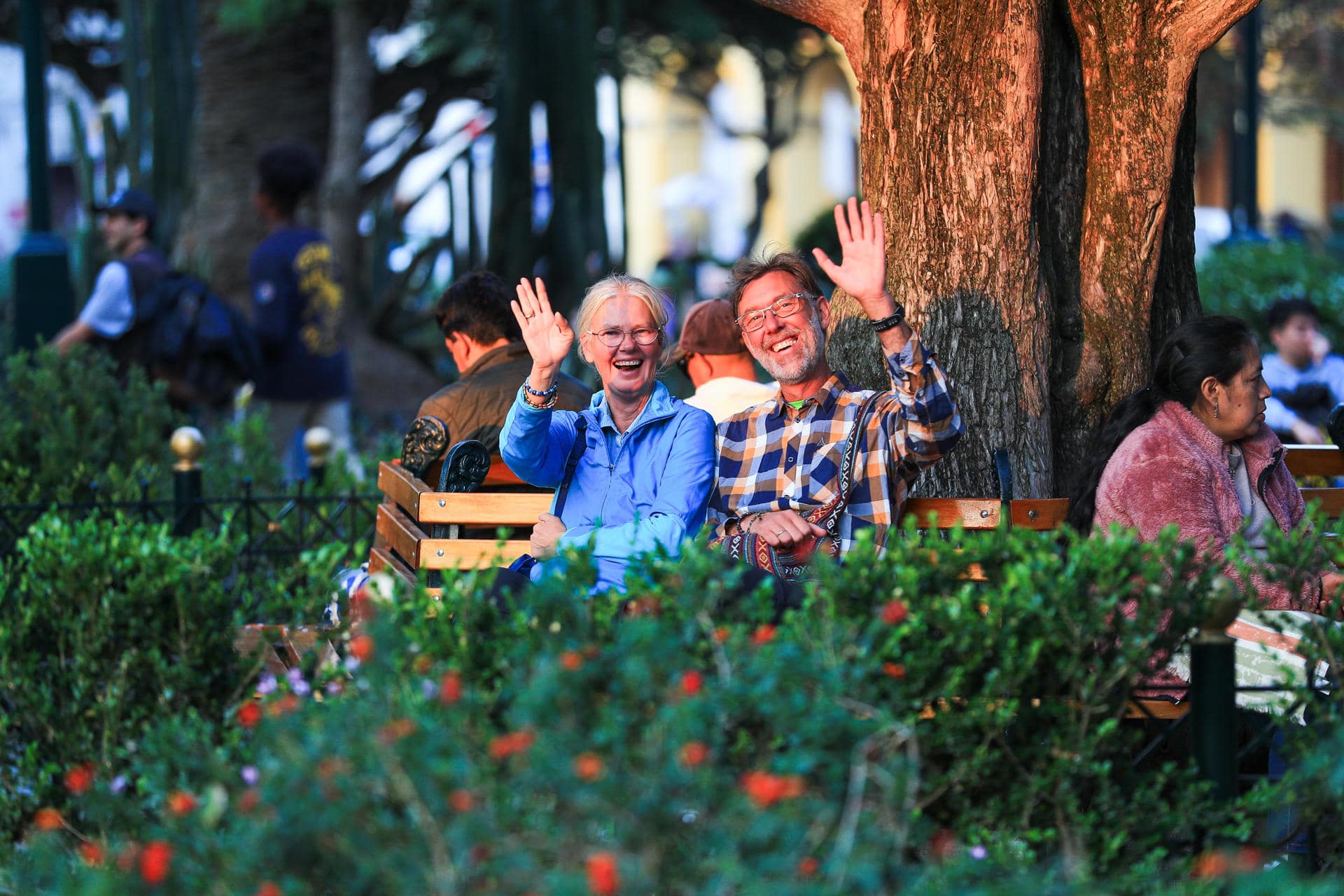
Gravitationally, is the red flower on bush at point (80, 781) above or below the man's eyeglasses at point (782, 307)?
below

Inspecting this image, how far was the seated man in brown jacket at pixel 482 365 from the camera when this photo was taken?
5.20 meters

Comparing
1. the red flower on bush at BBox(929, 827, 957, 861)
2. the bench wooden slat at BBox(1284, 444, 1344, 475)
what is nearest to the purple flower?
the red flower on bush at BBox(929, 827, 957, 861)

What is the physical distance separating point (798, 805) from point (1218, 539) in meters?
2.38

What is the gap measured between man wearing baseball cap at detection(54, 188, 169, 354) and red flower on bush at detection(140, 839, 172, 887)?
629cm

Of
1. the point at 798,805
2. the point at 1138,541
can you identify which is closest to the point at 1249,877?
the point at 798,805

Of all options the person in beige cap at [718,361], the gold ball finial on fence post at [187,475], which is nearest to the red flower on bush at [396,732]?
the person in beige cap at [718,361]

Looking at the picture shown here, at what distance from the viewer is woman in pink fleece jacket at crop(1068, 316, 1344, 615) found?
14.1ft

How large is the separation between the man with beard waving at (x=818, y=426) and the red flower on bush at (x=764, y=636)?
4.11 ft

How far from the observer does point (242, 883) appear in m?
2.30

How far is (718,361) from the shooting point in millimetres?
5887

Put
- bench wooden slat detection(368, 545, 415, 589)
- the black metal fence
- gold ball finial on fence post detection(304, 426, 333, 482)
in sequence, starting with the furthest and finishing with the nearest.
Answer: gold ball finial on fence post detection(304, 426, 333, 482)
the black metal fence
bench wooden slat detection(368, 545, 415, 589)

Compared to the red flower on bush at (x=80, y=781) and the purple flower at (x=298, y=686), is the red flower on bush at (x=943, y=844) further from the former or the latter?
the red flower on bush at (x=80, y=781)

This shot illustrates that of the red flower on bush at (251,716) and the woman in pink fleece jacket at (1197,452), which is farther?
the woman in pink fleece jacket at (1197,452)

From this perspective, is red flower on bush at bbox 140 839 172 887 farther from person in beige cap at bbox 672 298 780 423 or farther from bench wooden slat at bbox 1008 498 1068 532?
person in beige cap at bbox 672 298 780 423
